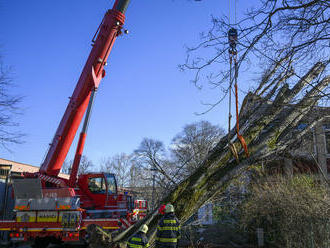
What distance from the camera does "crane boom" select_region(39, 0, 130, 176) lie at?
383 inches

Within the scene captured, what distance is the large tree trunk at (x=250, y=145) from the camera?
5965 mm

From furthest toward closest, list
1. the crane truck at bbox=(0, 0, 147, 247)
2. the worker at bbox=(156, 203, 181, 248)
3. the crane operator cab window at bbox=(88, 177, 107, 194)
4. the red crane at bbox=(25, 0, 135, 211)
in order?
1. the crane operator cab window at bbox=(88, 177, 107, 194)
2. the red crane at bbox=(25, 0, 135, 211)
3. the crane truck at bbox=(0, 0, 147, 247)
4. the worker at bbox=(156, 203, 181, 248)

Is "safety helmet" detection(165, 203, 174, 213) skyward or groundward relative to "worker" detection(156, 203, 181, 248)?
skyward

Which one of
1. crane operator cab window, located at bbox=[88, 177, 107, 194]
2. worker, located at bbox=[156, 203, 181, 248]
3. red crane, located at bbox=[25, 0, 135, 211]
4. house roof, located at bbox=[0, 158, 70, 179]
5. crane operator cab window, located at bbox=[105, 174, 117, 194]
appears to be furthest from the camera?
Answer: house roof, located at bbox=[0, 158, 70, 179]

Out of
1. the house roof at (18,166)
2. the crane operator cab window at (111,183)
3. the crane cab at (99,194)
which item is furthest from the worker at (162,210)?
the house roof at (18,166)

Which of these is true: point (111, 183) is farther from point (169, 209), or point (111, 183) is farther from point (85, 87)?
point (169, 209)

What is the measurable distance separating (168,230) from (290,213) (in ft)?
12.8

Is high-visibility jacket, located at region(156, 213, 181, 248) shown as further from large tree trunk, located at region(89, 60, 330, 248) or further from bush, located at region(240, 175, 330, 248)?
bush, located at region(240, 175, 330, 248)

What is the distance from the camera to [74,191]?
9320 mm

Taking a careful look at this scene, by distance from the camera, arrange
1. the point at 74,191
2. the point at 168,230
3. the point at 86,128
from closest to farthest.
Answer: the point at 168,230 < the point at 74,191 < the point at 86,128

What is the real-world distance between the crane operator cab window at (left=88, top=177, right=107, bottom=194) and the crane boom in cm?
120

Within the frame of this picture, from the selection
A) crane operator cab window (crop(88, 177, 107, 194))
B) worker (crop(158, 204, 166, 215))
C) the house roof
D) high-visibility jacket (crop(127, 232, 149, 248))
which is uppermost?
the house roof

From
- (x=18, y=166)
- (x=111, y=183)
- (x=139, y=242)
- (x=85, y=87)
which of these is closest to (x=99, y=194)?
(x=111, y=183)

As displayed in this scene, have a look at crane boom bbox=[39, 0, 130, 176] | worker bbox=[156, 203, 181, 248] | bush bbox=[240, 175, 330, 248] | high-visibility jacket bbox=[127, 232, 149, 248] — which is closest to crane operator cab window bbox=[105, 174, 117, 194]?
crane boom bbox=[39, 0, 130, 176]
